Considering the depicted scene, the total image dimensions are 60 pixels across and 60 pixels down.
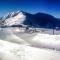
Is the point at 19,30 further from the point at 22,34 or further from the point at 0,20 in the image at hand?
the point at 0,20

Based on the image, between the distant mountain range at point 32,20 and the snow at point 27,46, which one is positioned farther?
the distant mountain range at point 32,20

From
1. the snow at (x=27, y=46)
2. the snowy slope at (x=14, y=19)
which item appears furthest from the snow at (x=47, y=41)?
the snowy slope at (x=14, y=19)

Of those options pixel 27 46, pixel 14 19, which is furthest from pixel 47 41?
pixel 14 19

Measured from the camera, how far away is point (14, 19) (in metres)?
1.97

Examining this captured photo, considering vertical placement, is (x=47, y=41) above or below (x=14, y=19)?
below

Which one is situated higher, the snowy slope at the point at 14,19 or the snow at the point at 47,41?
the snowy slope at the point at 14,19

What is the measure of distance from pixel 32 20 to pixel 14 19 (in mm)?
250

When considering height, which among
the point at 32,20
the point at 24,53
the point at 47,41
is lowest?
the point at 24,53

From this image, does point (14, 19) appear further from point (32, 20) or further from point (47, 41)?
point (47, 41)

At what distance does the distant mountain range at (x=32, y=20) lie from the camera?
188 centimetres

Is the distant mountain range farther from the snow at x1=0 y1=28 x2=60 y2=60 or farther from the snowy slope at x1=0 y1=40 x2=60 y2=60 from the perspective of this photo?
the snowy slope at x1=0 y1=40 x2=60 y2=60

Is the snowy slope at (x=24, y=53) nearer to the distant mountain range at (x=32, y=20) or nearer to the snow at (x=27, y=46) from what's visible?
the snow at (x=27, y=46)

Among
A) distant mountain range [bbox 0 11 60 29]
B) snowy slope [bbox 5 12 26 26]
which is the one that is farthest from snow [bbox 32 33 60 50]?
snowy slope [bbox 5 12 26 26]

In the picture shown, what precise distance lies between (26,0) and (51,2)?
1.10 ft
